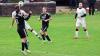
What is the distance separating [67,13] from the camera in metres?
48.7

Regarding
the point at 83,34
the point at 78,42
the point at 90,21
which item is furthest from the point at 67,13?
the point at 78,42

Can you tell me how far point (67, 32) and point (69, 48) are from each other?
8.61 metres

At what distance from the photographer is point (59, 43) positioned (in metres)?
26.1

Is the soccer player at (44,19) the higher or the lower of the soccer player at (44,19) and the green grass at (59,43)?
the higher

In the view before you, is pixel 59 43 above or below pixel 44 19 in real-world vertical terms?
below

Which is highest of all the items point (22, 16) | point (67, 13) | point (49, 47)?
point (22, 16)

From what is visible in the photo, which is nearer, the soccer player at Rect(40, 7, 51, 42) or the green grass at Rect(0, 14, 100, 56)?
the green grass at Rect(0, 14, 100, 56)

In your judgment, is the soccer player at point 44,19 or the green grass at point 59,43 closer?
the green grass at point 59,43

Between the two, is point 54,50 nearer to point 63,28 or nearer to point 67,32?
point 67,32

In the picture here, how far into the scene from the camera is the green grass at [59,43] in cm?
2211

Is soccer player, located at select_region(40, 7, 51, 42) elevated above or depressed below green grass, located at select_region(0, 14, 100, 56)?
above

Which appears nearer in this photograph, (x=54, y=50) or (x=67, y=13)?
(x=54, y=50)

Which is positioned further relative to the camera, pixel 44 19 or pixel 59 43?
pixel 59 43

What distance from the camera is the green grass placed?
2211cm
